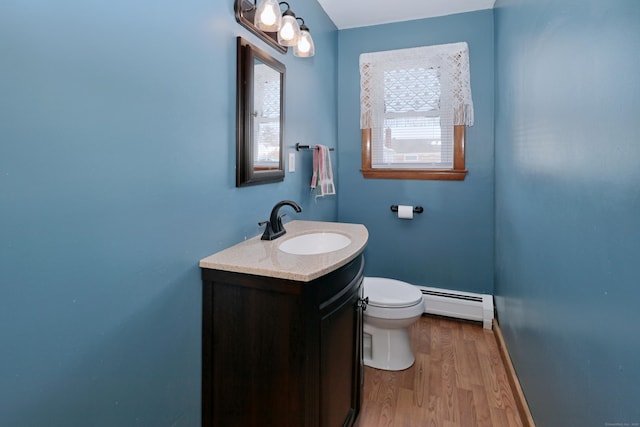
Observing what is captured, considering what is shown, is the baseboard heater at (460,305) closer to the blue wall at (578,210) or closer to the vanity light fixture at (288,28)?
the blue wall at (578,210)

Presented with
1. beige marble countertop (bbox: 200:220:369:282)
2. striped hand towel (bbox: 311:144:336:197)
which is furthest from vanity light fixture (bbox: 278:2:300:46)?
beige marble countertop (bbox: 200:220:369:282)

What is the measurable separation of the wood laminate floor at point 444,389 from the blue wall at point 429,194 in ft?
1.89

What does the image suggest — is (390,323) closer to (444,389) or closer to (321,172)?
(444,389)

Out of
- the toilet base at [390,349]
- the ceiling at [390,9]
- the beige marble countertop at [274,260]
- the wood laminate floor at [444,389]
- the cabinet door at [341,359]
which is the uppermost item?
the ceiling at [390,9]

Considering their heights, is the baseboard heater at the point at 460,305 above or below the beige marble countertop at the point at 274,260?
below

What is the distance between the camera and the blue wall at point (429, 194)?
251cm

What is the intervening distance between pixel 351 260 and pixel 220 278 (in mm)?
492

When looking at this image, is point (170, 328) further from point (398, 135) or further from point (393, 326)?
point (398, 135)

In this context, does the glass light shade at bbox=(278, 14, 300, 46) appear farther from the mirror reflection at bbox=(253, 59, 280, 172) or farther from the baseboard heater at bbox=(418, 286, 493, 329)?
the baseboard heater at bbox=(418, 286, 493, 329)

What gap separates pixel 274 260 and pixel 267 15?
3.24 ft

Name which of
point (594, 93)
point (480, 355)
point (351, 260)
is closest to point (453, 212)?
point (480, 355)

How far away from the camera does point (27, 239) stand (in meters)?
0.71

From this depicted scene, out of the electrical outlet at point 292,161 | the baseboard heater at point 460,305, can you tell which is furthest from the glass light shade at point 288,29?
the baseboard heater at point 460,305

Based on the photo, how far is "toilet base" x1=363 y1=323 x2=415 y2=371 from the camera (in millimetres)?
1989
